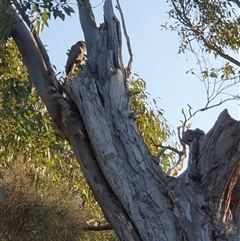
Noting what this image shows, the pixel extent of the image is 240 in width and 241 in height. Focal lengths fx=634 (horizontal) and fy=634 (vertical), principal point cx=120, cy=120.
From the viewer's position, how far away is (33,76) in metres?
4.73

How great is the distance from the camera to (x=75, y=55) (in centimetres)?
564

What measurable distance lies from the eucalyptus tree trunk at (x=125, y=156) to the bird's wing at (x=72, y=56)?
69 centimetres

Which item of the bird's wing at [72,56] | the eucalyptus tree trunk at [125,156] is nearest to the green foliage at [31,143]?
the bird's wing at [72,56]

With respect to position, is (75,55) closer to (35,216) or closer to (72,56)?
(72,56)

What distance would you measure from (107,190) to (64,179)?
254cm

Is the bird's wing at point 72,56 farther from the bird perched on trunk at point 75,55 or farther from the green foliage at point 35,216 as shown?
the green foliage at point 35,216

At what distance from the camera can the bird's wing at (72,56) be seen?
18.6 feet

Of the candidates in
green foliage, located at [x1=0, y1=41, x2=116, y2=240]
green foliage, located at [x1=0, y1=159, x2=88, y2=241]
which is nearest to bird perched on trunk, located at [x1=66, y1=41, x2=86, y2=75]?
green foliage, located at [x1=0, y1=41, x2=116, y2=240]

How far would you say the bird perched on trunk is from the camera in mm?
5652

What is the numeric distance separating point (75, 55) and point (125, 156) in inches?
72.1

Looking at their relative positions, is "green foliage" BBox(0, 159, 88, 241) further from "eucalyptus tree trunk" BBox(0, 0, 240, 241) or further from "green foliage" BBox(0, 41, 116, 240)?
"eucalyptus tree trunk" BBox(0, 0, 240, 241)

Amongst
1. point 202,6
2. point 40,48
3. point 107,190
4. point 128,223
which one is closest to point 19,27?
point 40,48

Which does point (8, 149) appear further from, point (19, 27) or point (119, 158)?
point (119, 158)

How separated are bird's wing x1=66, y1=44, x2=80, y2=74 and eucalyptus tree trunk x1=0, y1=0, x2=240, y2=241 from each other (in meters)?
0.69
